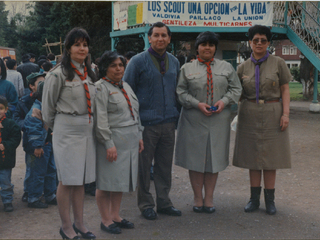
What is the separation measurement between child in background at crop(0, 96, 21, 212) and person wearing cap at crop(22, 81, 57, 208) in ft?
0.43

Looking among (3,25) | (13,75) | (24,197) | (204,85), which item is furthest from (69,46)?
(3,25)

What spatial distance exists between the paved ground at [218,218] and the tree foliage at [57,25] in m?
16.5

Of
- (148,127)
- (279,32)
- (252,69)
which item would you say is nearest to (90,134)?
(148,127)

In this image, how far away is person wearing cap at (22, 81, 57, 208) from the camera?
14.8 feet

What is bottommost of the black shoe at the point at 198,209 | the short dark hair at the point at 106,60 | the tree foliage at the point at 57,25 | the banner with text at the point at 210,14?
the black shoe at the point at 198,209

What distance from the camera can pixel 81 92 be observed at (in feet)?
11.4

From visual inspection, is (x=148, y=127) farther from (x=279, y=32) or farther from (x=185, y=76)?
(x=279, y=32)

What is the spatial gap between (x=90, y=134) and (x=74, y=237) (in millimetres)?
957

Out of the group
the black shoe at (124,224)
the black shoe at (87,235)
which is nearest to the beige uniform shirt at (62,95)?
the black shoe at (87,235)

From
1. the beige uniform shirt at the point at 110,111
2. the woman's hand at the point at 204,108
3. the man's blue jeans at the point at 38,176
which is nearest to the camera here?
the beige uniform shirt at the point at 110,111

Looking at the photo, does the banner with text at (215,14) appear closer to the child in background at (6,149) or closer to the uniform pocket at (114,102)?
the child in background at (6,149)

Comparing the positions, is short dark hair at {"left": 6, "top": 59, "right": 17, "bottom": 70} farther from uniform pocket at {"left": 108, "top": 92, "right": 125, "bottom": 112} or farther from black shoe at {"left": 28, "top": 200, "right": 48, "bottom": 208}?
uniform pocket at {"left": 108, "top": 92, "right": 125, "bottom": 112}

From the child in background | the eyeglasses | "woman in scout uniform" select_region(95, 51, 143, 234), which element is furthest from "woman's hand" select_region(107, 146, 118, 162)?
the eyeglasses

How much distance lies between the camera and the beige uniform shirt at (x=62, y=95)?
341 cm
